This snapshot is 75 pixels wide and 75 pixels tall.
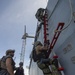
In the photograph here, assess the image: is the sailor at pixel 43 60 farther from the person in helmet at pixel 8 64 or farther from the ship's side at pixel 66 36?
the person in helmet at pixel 8 64

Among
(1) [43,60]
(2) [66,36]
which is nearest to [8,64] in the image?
(1) [43,60]

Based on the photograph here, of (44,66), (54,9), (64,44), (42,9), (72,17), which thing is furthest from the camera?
(42,9)

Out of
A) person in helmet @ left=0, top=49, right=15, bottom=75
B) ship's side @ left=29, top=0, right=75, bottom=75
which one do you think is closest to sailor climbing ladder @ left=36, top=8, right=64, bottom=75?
ship's side @ left=29, top=0, right=75, bottom=75

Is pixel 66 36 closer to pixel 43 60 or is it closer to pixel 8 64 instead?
pixel 43 60

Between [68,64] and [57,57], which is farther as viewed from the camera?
[57,57]

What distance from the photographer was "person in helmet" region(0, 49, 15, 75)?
4159 mm

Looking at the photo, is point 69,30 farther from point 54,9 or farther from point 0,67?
point 0,67

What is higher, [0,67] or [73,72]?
[0,67]

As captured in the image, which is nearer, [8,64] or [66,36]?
[66,36]

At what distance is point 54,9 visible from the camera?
15.4ft

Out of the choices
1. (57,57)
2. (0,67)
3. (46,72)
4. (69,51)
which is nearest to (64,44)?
(69,51)

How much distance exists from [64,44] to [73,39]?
44 cm

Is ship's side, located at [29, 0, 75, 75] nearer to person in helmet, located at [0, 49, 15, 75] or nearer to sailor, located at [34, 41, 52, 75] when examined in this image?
sailor, located at [34, 41, 52, 75]

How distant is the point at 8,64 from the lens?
13.8 feet
